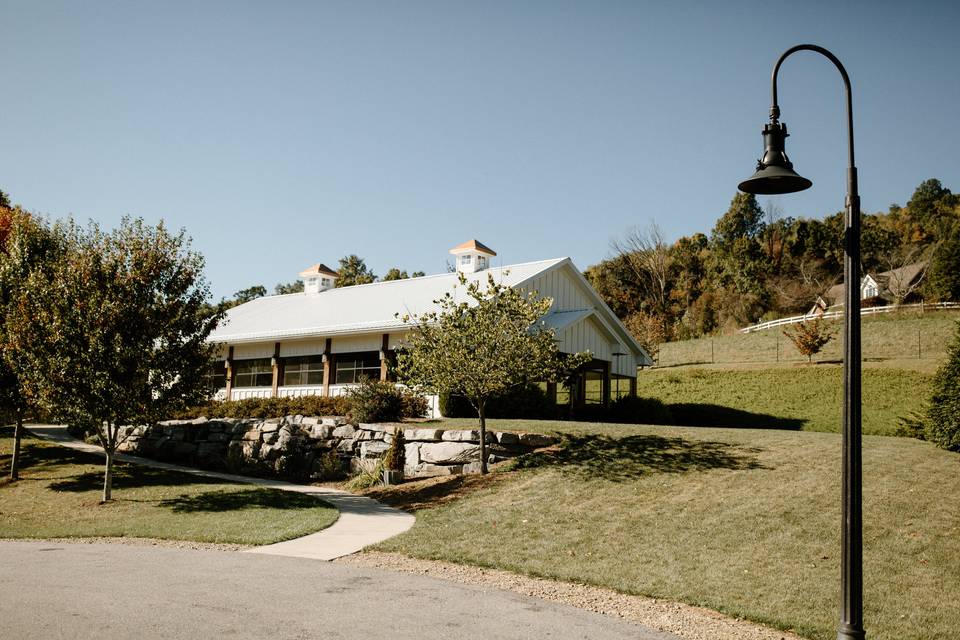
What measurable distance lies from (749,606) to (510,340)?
335 inches

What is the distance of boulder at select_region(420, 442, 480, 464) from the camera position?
53.0 feet

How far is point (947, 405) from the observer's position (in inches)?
567

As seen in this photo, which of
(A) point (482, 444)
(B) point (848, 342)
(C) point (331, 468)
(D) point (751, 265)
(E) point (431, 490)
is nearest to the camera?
(B) point (848, 342)

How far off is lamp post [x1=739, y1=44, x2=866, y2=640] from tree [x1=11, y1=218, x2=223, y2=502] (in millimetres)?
12902

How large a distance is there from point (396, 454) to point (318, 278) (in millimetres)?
16684

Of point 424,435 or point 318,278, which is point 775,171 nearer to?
point 424,435

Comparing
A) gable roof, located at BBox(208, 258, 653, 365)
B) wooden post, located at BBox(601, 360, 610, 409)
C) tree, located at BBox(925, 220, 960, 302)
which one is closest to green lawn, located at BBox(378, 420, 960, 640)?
gable roof, located at BBox(208, 258, 653, 365)

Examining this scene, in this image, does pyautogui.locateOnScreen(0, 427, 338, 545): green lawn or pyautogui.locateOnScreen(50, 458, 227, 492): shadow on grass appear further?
pyautogui.locateOnScreen(50, 458, 227, 492): shadow on grass

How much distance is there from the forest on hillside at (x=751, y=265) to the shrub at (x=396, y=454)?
3417cm

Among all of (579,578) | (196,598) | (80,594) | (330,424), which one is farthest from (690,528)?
(330,424)

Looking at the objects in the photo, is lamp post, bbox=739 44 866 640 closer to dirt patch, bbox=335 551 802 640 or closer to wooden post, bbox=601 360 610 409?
dirt patch, bbox=335 551 802 640

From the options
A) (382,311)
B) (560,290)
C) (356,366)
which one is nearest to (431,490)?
(356,366)

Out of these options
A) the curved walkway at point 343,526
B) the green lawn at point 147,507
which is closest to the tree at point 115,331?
the green lawn at point 147,507

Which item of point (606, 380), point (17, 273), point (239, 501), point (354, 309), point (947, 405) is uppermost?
point (17, 273)
